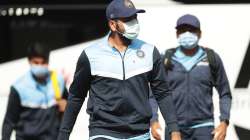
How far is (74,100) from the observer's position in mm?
5672

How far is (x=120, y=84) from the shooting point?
553 centimetres

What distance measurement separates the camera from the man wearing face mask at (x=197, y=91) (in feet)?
24.2

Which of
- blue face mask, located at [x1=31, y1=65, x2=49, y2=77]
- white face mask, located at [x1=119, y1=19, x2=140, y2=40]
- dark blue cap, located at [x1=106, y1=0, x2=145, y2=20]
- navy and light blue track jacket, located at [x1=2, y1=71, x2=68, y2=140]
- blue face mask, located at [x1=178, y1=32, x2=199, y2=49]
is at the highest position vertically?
dark blue cap, located at [x1=106, y1=0, x2=145, y2=20]

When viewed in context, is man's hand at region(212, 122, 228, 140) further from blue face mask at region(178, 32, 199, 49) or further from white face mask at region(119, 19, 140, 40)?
white face mask at region(119, 19, 140, 40)

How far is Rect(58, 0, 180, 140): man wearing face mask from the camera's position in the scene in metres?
5.52

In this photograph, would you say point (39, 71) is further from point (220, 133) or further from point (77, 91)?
point (77, 91)

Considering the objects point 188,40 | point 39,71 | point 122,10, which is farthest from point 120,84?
point 39,71

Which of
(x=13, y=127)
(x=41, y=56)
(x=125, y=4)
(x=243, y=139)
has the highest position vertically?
(x=125, y=4)

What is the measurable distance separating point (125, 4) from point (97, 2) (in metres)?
4.04

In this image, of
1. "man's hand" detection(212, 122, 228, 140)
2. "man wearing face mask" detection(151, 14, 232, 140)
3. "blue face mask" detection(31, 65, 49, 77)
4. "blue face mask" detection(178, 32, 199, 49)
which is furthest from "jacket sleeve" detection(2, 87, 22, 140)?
"man's hand" detection(212, 122, 228, 140)

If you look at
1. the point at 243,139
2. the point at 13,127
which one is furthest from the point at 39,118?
the point at 243,139

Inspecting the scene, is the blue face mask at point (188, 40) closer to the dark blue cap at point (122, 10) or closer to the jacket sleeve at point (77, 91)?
the dark blue cap at point (122, 10)

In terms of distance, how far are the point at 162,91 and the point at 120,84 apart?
13.4 inches

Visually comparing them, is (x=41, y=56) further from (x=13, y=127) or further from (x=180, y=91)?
(x=180, y=91)
